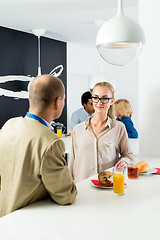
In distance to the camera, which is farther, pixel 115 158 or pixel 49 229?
pixel 115 158

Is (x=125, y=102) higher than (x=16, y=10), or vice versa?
(x=16, y=10)

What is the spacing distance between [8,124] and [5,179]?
245mm

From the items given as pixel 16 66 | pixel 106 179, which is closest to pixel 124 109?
pixel 16 66

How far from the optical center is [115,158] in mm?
2199

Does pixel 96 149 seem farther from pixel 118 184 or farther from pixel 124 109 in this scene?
pixel 124 109

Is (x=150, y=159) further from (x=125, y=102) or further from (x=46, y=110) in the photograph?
(x=125, y=102)

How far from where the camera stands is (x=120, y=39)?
1567 mm

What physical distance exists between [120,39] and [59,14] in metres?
2.71

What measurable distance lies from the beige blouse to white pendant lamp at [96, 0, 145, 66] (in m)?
0.61

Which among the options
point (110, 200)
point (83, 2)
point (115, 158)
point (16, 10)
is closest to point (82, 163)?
point (115, 158)

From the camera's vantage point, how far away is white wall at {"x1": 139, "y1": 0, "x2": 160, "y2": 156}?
2.60 m

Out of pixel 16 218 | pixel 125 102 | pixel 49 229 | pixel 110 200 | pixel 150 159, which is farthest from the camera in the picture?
pixel 125 102

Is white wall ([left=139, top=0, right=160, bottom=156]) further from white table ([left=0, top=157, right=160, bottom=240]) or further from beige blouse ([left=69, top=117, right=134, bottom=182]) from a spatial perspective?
white table ([left=0, top=157, right=160, bottom=240])

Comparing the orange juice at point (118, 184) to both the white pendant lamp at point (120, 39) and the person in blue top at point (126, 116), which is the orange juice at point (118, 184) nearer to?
the white pendant lamp at point (120, 39)
